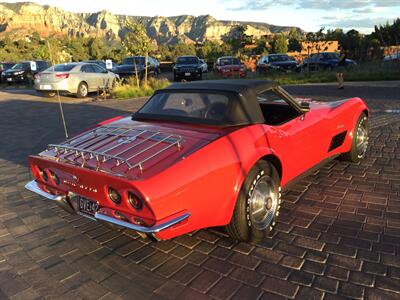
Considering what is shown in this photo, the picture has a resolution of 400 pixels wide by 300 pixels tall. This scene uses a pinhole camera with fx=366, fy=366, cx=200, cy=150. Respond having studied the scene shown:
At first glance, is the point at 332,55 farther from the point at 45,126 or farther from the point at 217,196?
the point at 217,196

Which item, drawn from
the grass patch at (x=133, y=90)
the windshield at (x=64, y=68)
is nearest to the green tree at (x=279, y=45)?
the grass patch at (x=133, y=90)

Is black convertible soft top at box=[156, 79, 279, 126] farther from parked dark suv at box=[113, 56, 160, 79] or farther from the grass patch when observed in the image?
parked dark suv at box=[113, 56, 160, 79]

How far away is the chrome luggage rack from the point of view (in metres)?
2.87

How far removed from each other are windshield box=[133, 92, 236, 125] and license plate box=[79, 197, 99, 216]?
3.84 ft

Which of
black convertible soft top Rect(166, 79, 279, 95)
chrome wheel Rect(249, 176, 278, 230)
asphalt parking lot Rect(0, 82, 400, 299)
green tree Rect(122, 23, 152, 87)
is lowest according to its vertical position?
asphalt parking lot Rect(0, 82, 400, 299)

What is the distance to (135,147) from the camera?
10.0 feet

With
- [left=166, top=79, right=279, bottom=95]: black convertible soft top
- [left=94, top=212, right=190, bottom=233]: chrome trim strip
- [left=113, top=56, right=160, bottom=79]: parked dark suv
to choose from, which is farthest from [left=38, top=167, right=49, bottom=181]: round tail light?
[left=113, top=56, right=160, bottom=79]: parked dark suv

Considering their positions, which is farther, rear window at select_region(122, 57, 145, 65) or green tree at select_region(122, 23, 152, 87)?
rear window at select_region(122, 57, 145, 65)

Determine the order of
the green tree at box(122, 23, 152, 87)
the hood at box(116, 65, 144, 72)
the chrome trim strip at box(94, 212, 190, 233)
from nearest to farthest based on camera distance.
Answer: the chrome trim strip at box(94, 212, 190, 233) < the green tree at box(122, 23, 152, 87) < the hood at box(116, 65, 144, 72)

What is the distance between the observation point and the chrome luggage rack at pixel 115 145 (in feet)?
9.42

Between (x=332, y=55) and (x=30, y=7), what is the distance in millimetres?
129884

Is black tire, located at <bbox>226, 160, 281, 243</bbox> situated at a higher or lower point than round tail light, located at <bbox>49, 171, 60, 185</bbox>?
lower

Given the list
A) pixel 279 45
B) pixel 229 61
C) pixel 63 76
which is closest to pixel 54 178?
pixel 63 76

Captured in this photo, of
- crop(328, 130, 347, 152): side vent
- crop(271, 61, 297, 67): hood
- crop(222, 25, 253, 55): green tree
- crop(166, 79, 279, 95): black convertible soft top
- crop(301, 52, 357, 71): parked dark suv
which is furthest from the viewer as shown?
crop(222, 25, 253, 55): green tree
